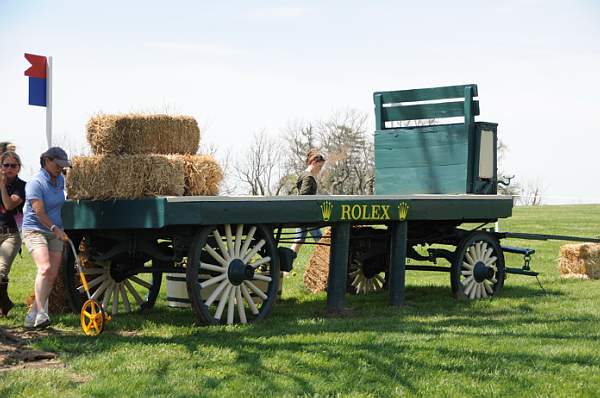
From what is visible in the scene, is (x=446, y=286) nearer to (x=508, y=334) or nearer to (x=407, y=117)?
(x=407, y=117)

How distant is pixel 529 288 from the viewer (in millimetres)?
13820

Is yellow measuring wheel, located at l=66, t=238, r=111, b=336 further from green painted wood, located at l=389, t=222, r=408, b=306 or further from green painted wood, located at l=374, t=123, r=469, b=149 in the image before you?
green painted wood, located at l=374, t=123, r=469, b=149

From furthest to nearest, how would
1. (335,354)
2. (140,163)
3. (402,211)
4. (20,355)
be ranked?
1. (402,211)
2. (140,163)
3. (335,354)
4. (20,355)

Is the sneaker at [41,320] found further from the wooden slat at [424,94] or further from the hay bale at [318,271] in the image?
the wooden slat at [424,94]

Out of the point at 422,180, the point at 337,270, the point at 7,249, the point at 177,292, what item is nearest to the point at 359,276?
the point at 422,180

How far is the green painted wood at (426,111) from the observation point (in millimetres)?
12992

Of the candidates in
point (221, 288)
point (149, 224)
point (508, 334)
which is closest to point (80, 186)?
point (149, 224)

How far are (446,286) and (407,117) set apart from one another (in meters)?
2.64

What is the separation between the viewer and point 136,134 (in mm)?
9656

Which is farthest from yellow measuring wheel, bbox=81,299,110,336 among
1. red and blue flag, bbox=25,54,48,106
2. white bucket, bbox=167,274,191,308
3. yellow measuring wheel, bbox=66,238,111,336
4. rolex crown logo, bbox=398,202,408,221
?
rolex crown logo, bbox=398,202,408,221

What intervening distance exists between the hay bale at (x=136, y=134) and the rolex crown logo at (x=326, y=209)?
1.60m

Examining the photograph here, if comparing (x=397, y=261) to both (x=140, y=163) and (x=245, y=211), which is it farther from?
(x=140, y=163)

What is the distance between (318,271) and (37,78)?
4607 millimetres

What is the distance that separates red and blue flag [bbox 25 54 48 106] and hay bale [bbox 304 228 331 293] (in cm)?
423
